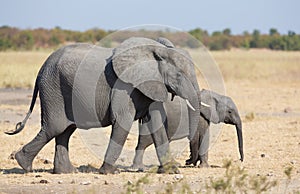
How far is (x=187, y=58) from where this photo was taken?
11305 millimetres

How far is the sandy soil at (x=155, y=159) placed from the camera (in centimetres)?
1019

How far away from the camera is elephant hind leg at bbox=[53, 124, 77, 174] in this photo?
37.2ft

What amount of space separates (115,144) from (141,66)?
3.36 feet

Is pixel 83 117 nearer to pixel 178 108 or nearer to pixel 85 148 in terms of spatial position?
pixel 178 108

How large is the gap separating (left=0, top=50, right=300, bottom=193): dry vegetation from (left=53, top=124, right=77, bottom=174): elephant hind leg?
0.19 m

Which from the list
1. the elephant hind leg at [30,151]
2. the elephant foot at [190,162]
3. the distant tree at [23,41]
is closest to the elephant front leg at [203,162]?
the elephant foot at [190,162]

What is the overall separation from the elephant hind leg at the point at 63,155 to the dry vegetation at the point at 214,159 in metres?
0.19

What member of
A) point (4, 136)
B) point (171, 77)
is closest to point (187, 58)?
point (171, 77)

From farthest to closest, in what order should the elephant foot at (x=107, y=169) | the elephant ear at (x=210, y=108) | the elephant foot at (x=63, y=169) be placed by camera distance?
the elephant ear at (x=210, y=108) → the elephant foot at (x=63, y=169) → the elephant foot at (x=107, y=169)

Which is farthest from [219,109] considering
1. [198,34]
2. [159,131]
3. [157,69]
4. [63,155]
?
[198,34]

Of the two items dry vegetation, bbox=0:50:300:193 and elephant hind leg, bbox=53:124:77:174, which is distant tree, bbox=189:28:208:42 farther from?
elephant hind leg, bbox=53:124:77:174

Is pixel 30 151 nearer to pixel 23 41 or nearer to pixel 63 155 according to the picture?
pixel 63 155

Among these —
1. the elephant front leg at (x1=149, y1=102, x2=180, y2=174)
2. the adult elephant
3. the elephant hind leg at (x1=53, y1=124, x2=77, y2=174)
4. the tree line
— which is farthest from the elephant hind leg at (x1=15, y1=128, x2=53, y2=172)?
the tree line

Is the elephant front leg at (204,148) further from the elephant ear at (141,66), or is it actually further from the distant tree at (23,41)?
the distant tree at (23,41)
